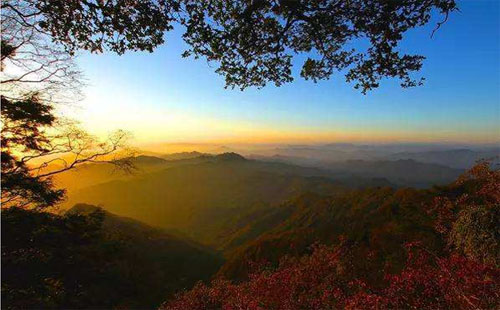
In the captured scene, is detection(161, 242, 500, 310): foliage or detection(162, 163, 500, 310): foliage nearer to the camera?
detection(161, 242, 500, 310): foliage

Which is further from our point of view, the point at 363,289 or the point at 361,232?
the point at 361,232

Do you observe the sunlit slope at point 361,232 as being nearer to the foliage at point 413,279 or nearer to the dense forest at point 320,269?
the dense forest at point 320,269

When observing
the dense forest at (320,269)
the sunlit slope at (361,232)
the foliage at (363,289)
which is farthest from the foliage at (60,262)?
the sunlit slope at (361,232)

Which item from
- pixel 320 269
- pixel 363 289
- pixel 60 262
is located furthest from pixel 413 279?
pixel 60 262

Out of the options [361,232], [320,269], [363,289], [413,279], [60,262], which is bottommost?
[361,232]

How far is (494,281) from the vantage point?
7773mm

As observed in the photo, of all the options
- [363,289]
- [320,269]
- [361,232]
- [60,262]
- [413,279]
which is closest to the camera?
[413,279]

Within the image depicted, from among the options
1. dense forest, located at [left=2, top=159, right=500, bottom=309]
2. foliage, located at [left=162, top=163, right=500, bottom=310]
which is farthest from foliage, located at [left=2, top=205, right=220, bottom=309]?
foliage, located at [left=162, top=163, right=500, bottom=310]

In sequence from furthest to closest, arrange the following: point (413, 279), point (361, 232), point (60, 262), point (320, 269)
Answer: point (361, 232)
point (60, 262)
point (320, 269)
point (413, 279)

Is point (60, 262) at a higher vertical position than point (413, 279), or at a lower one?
lower

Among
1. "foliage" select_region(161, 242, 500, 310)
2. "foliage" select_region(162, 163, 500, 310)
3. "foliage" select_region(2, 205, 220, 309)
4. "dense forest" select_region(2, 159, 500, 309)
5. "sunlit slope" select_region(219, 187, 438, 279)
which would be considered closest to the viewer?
"foliage" select_region(161, 242, 500, 310)

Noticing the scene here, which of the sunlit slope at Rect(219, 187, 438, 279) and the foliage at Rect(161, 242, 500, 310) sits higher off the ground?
the foliage at Rect(161, 242, 500, 310)

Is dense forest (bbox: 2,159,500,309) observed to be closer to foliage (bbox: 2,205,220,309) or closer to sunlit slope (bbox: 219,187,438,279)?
foliage (bbox: 2,205,220,309)

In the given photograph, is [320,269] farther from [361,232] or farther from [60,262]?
[361,232]
